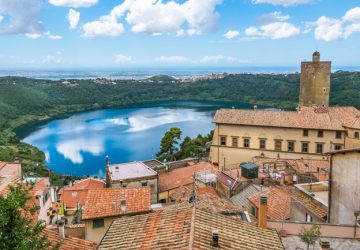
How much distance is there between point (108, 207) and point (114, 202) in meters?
0.40

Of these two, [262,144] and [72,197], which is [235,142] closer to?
[262,144]

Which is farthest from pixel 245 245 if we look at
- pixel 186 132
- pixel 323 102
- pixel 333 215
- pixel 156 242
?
pixel 186 132

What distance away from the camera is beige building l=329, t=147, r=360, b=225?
44.5 feet

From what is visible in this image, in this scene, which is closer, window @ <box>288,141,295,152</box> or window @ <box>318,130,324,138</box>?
window @ <box>318,130,324,138</box>

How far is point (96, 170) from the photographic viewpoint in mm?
55469

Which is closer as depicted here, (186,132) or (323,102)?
(323,102)

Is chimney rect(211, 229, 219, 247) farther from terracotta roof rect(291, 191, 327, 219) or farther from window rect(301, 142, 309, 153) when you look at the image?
window rect(301, 142, 309, 153)

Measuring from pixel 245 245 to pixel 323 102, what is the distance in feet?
122

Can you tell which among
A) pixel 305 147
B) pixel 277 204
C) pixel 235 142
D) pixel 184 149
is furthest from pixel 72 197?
pixel 184 149

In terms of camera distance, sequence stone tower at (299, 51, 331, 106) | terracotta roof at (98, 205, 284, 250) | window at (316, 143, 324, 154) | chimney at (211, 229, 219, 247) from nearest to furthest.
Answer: chimney at (211, 229, 219, 247) → terracotta roof at (98, 205, 284, 250) → window at (316, 143, 324, 154) → stone tower at (299, 51, 331, 106)

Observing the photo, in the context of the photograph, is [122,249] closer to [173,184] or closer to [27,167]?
[173,184]

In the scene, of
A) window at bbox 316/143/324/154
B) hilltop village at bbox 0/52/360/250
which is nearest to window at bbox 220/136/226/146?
hilltop village at bbox 0/52/360/250

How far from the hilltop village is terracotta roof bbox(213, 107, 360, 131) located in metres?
0.08

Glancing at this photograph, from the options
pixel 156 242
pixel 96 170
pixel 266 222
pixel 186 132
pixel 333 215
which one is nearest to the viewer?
pixel 156 242
